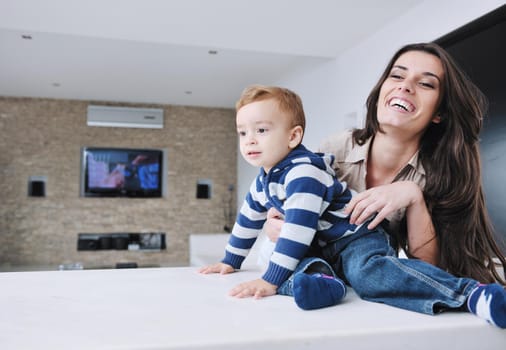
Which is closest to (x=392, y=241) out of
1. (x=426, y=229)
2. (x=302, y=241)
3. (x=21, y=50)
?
(x=426, y=229)

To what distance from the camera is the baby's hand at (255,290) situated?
80 cm

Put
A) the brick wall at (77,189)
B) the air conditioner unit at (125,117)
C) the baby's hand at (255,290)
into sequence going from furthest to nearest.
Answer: the air conditioner unit at (125,117), the brick wall at (77,189), the baby's hand at (255,290)

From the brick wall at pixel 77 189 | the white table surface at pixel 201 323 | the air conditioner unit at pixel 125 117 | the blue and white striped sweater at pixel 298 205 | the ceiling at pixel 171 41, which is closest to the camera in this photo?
the white table surface at pixel 201 323

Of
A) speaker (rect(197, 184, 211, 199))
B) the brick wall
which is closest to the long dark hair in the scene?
the brick wall

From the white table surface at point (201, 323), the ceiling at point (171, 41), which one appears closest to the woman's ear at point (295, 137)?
the white table surface at point (201, 323)

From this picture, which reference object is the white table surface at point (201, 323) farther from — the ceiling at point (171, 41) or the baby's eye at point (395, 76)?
the ceiling at point (171, 41)

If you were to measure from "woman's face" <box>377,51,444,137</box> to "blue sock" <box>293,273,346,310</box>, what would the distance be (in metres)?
0.51

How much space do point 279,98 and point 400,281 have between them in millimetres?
519

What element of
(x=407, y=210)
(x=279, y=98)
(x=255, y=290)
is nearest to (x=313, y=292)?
(x=255, y=290)

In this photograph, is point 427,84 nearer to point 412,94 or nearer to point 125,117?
point 412,94

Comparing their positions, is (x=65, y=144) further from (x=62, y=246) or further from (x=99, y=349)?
(x=99, y=349)

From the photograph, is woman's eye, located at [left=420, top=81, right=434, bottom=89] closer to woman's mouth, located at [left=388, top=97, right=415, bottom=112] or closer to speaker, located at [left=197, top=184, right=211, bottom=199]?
woman's mouth, located at [left=388, top=97, right=415, bottom=112]

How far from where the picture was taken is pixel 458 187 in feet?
3.47

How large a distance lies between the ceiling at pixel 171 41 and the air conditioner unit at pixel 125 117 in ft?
1.71
